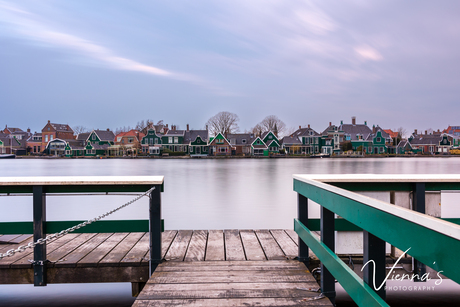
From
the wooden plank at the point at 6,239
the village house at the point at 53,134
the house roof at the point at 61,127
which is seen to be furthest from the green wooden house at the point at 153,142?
the wooden plank at the point at 6,239

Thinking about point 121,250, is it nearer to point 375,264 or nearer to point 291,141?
point 375,264

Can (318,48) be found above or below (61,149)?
above

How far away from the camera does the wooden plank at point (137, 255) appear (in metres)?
3.86

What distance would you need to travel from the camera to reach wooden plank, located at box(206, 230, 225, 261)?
161 inches

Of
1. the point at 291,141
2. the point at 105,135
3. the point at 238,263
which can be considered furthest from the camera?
the point at 105,135

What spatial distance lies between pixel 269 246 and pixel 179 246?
124 centimetres

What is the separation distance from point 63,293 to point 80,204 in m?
11.9

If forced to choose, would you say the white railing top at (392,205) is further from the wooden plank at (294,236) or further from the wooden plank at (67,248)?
the wooden plank at (67,248)

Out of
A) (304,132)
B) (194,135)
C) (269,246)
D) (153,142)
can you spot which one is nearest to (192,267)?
(269,246)

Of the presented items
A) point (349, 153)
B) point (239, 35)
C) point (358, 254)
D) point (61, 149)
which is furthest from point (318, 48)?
point (358, 254)

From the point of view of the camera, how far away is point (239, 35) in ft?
431

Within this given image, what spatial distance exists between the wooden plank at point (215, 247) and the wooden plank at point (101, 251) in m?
1.31

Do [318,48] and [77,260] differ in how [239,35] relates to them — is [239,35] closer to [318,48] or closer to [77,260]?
[318,48]

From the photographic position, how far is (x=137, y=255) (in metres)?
4.16
